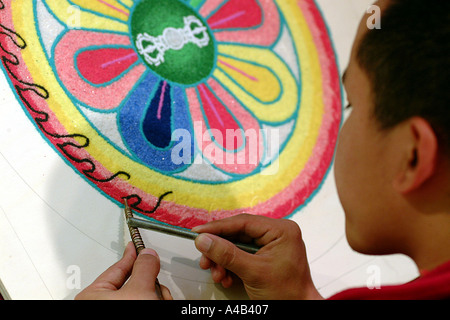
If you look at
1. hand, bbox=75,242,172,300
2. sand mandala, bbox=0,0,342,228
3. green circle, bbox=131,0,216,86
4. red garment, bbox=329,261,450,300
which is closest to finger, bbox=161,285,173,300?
hand, bbox=75,242,172,300

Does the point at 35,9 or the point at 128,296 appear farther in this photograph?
the point at 35,9

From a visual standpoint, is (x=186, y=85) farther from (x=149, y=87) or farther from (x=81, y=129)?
(x=81, y=129)

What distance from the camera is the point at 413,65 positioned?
479 mm

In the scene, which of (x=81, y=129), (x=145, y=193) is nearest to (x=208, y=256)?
(x=145, y=193)

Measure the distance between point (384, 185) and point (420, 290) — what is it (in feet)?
0.43

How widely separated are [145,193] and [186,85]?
0.20 metres

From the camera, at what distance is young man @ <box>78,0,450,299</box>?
0.47 metres

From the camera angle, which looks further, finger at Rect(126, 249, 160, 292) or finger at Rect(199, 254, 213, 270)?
finger at Rect(199, 254, 213, 270)

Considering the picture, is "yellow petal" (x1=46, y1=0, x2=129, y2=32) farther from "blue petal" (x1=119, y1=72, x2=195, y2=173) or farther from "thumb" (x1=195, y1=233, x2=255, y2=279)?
"thumb" (x1=195, y1=233, x2=255, y2=279)

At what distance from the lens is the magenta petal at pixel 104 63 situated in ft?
2.06

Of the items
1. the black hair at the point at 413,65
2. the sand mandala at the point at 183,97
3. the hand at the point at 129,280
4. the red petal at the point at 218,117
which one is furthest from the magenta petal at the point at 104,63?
the black hair at the point at 413,65

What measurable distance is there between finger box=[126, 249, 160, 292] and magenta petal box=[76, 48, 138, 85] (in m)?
0.27

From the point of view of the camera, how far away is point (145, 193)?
24.4 inches

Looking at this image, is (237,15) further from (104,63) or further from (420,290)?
(420,290)
